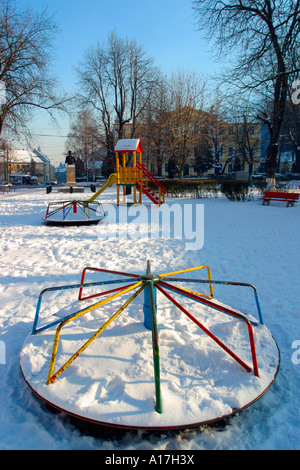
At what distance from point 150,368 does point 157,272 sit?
286cm

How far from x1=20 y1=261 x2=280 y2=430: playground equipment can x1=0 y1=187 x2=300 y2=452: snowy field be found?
0.16 metres

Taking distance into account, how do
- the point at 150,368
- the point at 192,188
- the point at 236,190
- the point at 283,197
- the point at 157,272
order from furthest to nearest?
the point at 192,188
the point at 236,190
the point at 283,197
the point at 157,272
the point at 150,368

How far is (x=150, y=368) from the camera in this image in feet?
8.32

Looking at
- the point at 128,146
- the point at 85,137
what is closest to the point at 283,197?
the point at 128,146

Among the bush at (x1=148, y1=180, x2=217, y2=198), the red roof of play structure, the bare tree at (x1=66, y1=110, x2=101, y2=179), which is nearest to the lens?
the red roof of play structure

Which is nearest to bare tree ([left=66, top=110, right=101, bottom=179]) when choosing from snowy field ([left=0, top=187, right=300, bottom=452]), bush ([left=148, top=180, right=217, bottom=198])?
bush ([left=148, top=180, right=217, bottom=198])

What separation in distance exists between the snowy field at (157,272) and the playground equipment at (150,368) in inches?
6.4

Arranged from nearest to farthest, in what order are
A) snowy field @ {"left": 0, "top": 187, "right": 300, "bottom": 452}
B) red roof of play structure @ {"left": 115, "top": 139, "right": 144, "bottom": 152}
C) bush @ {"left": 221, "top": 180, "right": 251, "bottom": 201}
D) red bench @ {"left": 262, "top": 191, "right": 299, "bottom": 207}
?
snowy field @ {"left": 0, "top": 187, "right": 300, "bottom": 452} → red bench @ {"left": 262, "top": 191, "right": 299, "bottom": 207} → red roof of play structure @ {"left": 115, "top": 139, "right": 144, "bottom": 152} → bush @ {"left": 221, "top": 180, "right": 251, "bottom": 201}

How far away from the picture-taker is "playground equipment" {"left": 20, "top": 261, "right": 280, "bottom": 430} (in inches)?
82.3

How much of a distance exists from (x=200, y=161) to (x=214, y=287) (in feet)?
149

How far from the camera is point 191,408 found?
6.93 feet

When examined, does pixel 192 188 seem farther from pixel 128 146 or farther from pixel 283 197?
pixel 283 197

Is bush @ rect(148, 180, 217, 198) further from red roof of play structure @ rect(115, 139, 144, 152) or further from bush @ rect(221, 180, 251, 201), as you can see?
red roof of play structure @ rect(115, 139, 144, 152)

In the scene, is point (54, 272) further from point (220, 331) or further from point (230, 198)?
point (230, 198)
